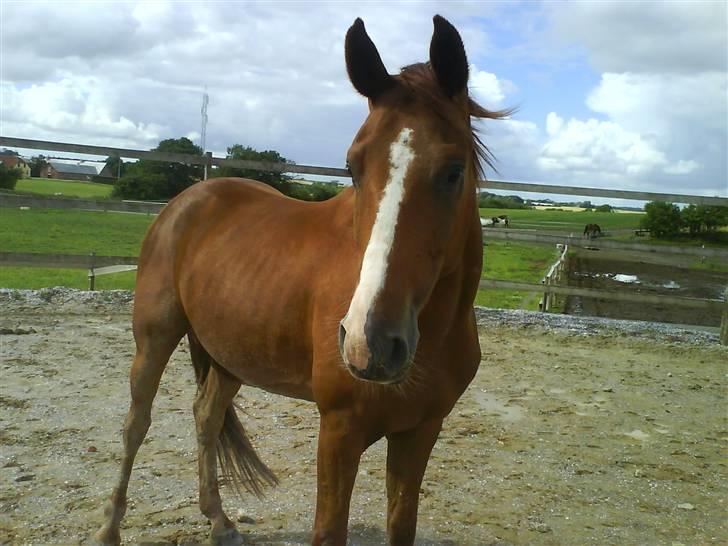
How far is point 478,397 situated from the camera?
514 cm

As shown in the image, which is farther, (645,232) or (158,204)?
(645,232)

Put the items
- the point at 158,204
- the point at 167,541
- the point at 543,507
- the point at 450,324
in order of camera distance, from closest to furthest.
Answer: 1. the point at 450,324
2. the point at 167,541
3. the point at 543,507
4. the point at 158,204

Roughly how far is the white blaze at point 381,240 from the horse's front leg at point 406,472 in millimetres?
847

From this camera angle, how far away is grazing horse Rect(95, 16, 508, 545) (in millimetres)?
1604

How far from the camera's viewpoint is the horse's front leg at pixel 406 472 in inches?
86.3

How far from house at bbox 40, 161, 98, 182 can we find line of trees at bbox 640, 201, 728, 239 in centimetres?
1090

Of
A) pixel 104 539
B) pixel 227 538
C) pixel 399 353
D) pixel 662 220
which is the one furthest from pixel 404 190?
pixel 662 220

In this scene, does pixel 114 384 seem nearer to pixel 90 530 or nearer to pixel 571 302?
pixel 90 530

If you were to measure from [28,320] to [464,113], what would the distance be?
256 inches

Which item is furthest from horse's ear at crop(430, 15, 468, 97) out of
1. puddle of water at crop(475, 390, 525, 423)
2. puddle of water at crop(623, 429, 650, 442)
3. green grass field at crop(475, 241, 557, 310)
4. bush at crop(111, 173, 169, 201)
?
bush at crop(111, 173, 169, 201)

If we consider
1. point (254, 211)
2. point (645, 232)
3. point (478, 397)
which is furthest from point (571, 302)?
point (254, 211)

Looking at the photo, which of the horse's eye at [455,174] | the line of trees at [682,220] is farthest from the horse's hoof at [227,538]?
the line of trees at [682,220]

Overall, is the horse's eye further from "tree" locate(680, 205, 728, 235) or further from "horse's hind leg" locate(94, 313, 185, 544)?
"tree" locate(680, 205, 728, 235)

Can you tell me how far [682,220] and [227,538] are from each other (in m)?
16.5
